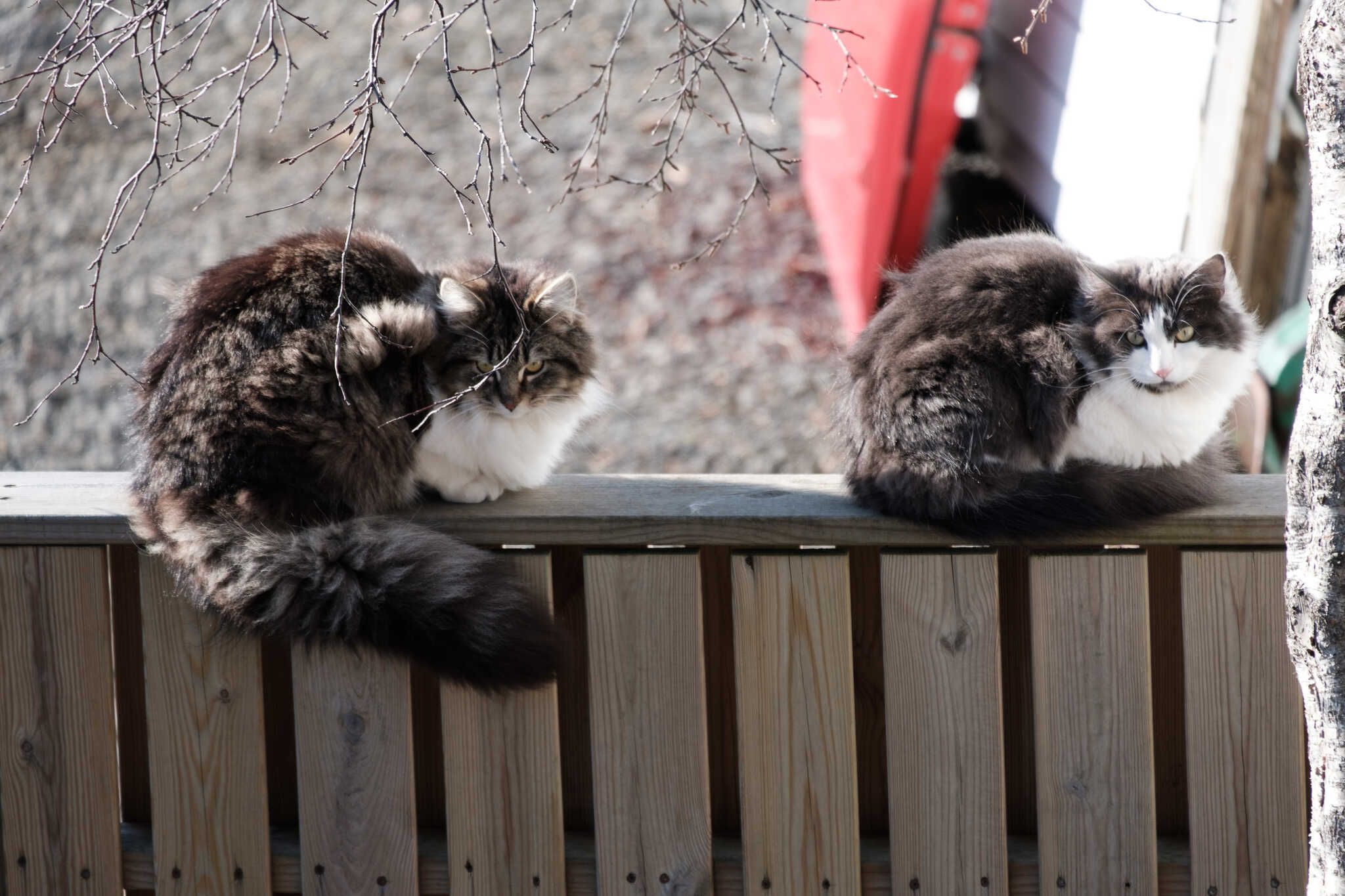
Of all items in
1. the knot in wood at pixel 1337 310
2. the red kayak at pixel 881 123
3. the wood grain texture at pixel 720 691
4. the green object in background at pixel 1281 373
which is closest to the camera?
the knot in wood at pixel 1337 310

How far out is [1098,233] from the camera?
4.70 metres

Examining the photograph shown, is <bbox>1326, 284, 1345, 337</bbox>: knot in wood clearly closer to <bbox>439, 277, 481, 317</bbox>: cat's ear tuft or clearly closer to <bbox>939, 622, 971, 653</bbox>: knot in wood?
<bbox>939, 622, 971, 653</bbox>: knot in wood

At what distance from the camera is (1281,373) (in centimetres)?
394

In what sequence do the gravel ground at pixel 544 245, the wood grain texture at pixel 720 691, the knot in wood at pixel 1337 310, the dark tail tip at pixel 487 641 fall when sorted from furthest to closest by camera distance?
the gravel ground at pixel 544 245 < the wood grain texture at pixel 720 691 < the dark tail tip at pixel 487 641 < the knot in wood at pixel 1337 310

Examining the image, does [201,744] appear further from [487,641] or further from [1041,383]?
[1041,383]

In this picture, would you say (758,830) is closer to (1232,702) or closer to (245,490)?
(1232,702)

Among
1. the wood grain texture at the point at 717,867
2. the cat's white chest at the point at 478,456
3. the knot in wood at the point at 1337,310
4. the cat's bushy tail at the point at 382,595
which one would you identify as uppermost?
the knot in wood at the point at 1337,310

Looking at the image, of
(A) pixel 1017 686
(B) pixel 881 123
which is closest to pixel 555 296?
(A) pixel 1017 686

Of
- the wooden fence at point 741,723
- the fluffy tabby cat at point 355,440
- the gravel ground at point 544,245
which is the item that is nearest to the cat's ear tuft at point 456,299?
the fluffy tabby cat at point 355,440

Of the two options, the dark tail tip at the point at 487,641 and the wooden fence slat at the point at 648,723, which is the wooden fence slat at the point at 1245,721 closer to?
the wooden fence slat at the point at 648,723

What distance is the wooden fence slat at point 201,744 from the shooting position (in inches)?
78.7

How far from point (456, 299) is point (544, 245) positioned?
3.86m

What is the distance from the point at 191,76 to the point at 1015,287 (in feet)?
19.4

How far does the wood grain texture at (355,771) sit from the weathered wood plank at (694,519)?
0.29 metres
